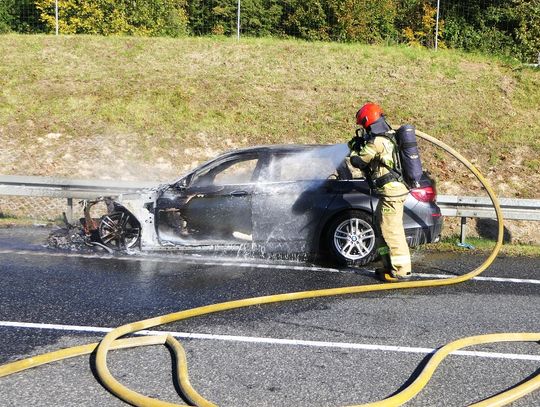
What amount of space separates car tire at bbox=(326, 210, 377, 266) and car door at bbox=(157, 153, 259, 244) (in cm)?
104

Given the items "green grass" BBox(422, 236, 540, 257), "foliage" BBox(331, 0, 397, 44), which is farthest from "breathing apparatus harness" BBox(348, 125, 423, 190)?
"foliage" BBox(331, 0, 397, 44)

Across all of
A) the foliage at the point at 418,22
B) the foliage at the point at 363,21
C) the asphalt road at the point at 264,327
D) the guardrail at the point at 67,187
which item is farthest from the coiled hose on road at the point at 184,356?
the foliage at the point at 363,21

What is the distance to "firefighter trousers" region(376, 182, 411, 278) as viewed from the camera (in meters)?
7.57

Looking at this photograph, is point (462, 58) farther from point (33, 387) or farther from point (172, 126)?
point (33, 387)

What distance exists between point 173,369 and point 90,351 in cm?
72

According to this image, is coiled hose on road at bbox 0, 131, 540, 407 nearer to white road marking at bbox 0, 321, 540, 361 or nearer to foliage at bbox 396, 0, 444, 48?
white road marking at bbox 0, 321, 540, 361

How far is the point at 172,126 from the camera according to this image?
1493 centimetres

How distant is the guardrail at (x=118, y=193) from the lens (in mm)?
9891

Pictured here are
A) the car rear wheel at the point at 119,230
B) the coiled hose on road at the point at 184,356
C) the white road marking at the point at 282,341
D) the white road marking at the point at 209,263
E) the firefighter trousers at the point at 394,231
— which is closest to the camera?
the coiled hose on road at the point at 184,356

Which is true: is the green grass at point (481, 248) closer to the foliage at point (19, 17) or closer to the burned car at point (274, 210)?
the burned car at point (274, 210)

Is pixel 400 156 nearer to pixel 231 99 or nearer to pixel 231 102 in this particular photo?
pixel 231 102

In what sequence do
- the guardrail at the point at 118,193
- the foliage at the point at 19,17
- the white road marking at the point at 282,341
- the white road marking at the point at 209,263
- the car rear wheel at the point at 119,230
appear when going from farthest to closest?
1. the foliage at the point at 19,17
2. the guardrail at the point at 118,193
3. the car rear wheel at the point at 119,230
4. the white road marking at the point at 209,263
5. the white road marking at the point at 282,341

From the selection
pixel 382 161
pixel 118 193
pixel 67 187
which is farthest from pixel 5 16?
pixel 382 161

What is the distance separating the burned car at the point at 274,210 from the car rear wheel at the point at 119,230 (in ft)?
0.24
